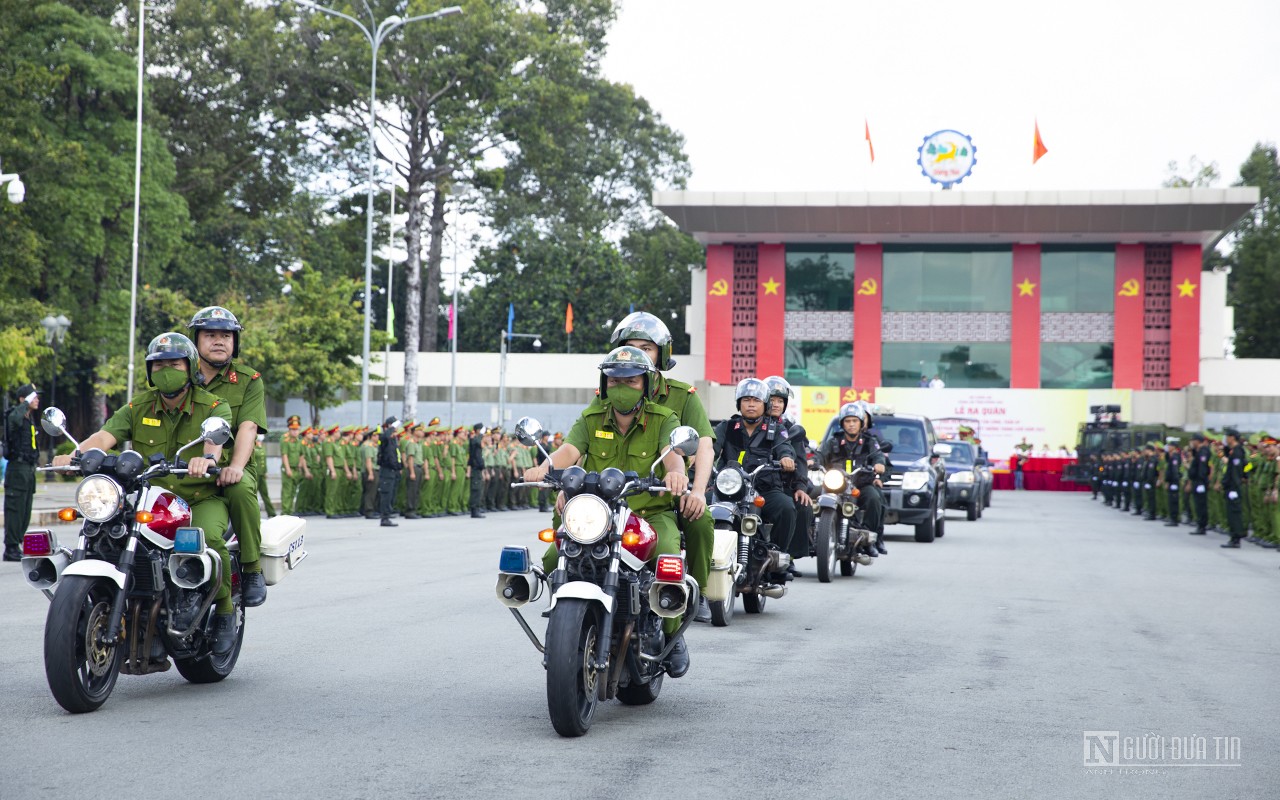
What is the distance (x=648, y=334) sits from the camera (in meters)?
8.00

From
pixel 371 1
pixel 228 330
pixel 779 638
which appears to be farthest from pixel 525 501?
pixel 228 330

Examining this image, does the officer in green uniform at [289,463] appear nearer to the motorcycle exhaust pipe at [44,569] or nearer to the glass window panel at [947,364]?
the motorcycle exhaust pipe at [44,569]

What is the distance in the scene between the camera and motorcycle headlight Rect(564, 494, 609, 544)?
6.77 meters

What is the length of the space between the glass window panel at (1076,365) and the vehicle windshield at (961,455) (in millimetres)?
30753

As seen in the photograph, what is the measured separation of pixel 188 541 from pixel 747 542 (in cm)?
529

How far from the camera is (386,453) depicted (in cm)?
2527

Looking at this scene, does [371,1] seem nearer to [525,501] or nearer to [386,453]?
[525,501]

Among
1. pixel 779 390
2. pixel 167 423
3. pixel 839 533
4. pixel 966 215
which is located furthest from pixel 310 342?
pixel 167 423

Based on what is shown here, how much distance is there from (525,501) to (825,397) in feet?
78.3

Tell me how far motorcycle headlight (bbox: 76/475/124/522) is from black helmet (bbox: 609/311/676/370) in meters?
2.70

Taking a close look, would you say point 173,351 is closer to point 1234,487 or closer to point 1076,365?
point 1234,487

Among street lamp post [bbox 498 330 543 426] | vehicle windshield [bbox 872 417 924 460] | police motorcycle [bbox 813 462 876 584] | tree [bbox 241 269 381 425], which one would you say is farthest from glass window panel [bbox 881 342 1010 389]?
police motorcycle [bbox 813 462 876 584]

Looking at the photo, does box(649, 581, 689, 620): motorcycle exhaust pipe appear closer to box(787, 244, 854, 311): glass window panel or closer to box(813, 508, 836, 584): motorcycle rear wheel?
box(813, 508, 836, 584): motorcycle rear wheel

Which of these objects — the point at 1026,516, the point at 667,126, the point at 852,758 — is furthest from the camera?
the point at 667,126
